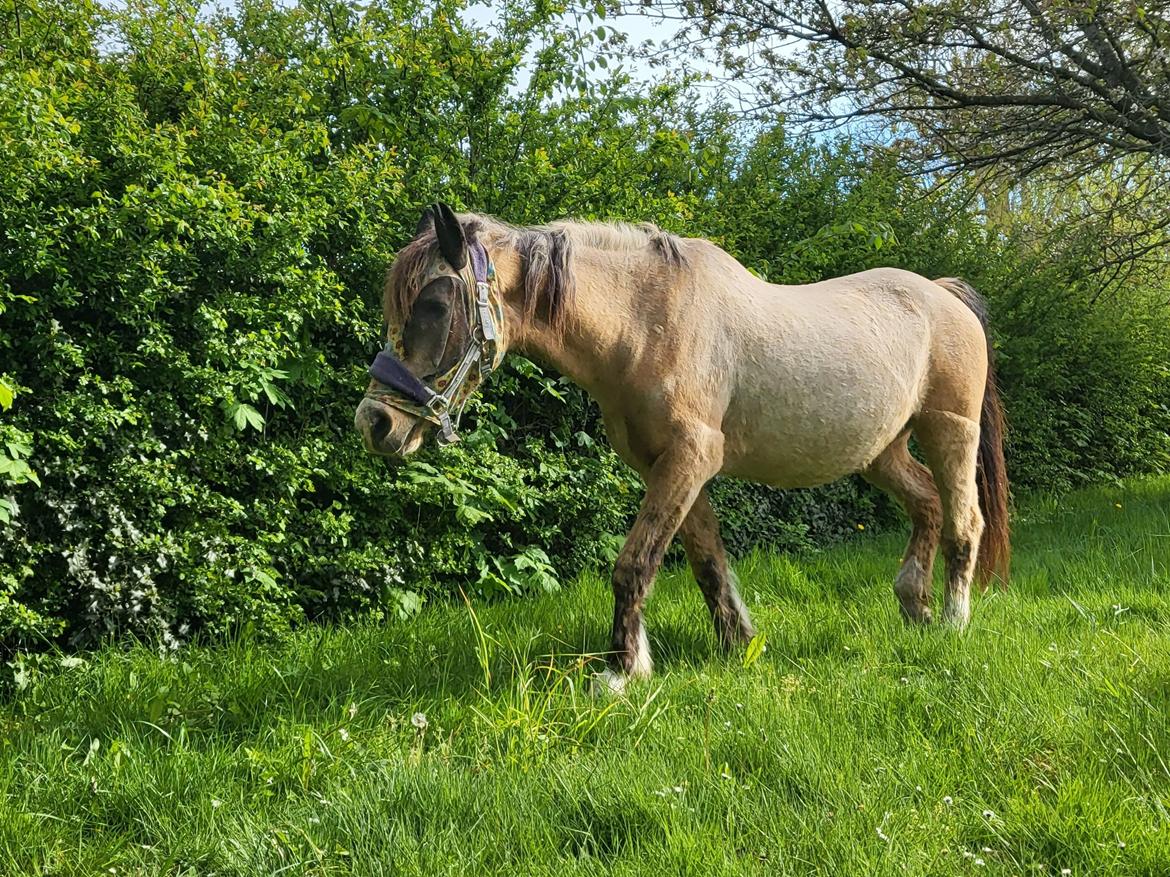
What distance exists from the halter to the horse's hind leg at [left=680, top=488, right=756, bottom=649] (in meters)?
1.27

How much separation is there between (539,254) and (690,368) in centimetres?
77

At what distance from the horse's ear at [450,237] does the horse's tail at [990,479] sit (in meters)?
3.16

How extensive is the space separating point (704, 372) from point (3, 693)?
319 centimetres

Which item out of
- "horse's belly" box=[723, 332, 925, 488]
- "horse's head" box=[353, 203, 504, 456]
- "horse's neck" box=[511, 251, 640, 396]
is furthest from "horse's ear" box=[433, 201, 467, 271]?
A: "horse's belly" box=[723, 332, 925, 488]

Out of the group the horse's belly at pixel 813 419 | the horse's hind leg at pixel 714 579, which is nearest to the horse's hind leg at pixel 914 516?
the horse's belly at pixel 813 419

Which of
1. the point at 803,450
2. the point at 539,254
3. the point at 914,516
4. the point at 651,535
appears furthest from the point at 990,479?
the point at 539,254

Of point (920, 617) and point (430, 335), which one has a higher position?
point (430, 335)

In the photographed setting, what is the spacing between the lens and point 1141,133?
7.43 metres

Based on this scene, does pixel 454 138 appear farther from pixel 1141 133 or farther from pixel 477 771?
pixel 1141 133

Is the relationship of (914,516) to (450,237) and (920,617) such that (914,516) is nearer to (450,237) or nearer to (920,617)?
(920,617)

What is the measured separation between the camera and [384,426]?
9.27ft

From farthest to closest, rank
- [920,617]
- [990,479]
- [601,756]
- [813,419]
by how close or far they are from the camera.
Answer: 1. [990,479]
2. [920,617]
3. [813,419]
4. [601,756]

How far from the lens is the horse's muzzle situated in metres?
2.82

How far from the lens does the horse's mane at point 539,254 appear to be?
9.66 feet
